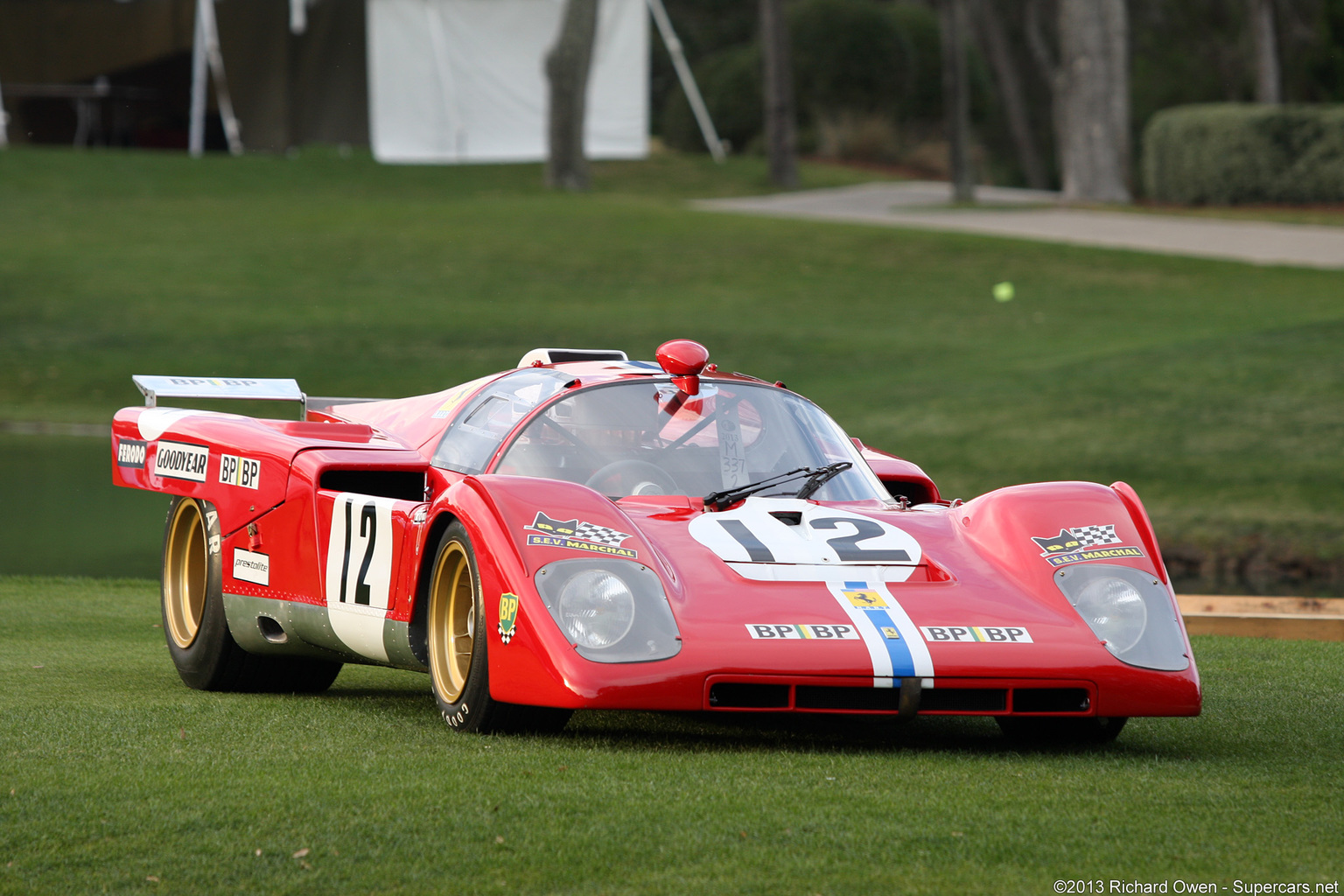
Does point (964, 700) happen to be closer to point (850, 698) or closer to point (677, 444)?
point (850, 698)

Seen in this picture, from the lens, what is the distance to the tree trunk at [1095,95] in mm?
34438

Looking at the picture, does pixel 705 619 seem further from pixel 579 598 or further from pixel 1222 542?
pixel 1222 542

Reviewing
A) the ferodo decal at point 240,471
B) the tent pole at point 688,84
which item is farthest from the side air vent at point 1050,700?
the tent pole at point 688,84

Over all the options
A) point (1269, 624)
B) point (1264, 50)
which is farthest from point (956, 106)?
point (1269, 624)

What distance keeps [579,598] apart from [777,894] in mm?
1706

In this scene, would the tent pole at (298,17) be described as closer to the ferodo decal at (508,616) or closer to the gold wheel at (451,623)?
the gold wheel at (451,623)

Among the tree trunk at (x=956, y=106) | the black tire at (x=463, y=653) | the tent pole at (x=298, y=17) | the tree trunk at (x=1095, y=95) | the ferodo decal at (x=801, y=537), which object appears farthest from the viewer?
the tent pole at (x=298, y=17)

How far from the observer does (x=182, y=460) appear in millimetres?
7543

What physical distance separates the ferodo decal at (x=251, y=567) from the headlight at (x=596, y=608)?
196cm

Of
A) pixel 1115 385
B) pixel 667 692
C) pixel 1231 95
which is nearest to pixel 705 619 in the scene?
pixel 667 692

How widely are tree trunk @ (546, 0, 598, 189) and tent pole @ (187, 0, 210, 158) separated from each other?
782 centimetres

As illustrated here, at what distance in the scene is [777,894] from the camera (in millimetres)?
3787

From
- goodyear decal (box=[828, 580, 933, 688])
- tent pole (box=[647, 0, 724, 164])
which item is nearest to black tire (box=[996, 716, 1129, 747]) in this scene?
goodyear decal (box=[828, 580, 933, 688])

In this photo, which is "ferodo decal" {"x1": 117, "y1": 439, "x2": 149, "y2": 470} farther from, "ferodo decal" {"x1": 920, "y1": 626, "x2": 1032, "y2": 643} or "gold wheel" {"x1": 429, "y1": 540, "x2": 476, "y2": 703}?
"ferodo decal" {"x1": 920, "y1": 626, "x2": 1032, "y2": 643}
